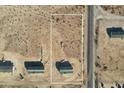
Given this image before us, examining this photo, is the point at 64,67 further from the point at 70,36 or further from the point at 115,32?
the point at 115,32

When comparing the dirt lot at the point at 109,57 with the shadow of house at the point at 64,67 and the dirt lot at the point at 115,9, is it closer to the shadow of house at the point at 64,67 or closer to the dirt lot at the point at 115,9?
the dirt lot at the point at 115,9

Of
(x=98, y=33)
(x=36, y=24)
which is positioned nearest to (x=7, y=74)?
(x=36, y=24)

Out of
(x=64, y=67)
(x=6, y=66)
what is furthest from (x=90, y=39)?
(x=6, y=66)

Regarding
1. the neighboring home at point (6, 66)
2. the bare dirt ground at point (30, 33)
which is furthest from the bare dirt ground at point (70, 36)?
the neighboring home at point (6, 66)

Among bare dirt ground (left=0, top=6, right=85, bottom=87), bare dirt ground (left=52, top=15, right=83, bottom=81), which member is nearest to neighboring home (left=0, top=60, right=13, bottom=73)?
bare dirt ground (left=0, top=6, right=85, bottom=87)

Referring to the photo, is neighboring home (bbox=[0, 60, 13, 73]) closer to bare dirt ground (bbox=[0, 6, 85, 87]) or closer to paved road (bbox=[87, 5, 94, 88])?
bare dirt ground (bbox=[0, 6, 85, 87])

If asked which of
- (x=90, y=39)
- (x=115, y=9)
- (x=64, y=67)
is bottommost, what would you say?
(x=64, y=67)
